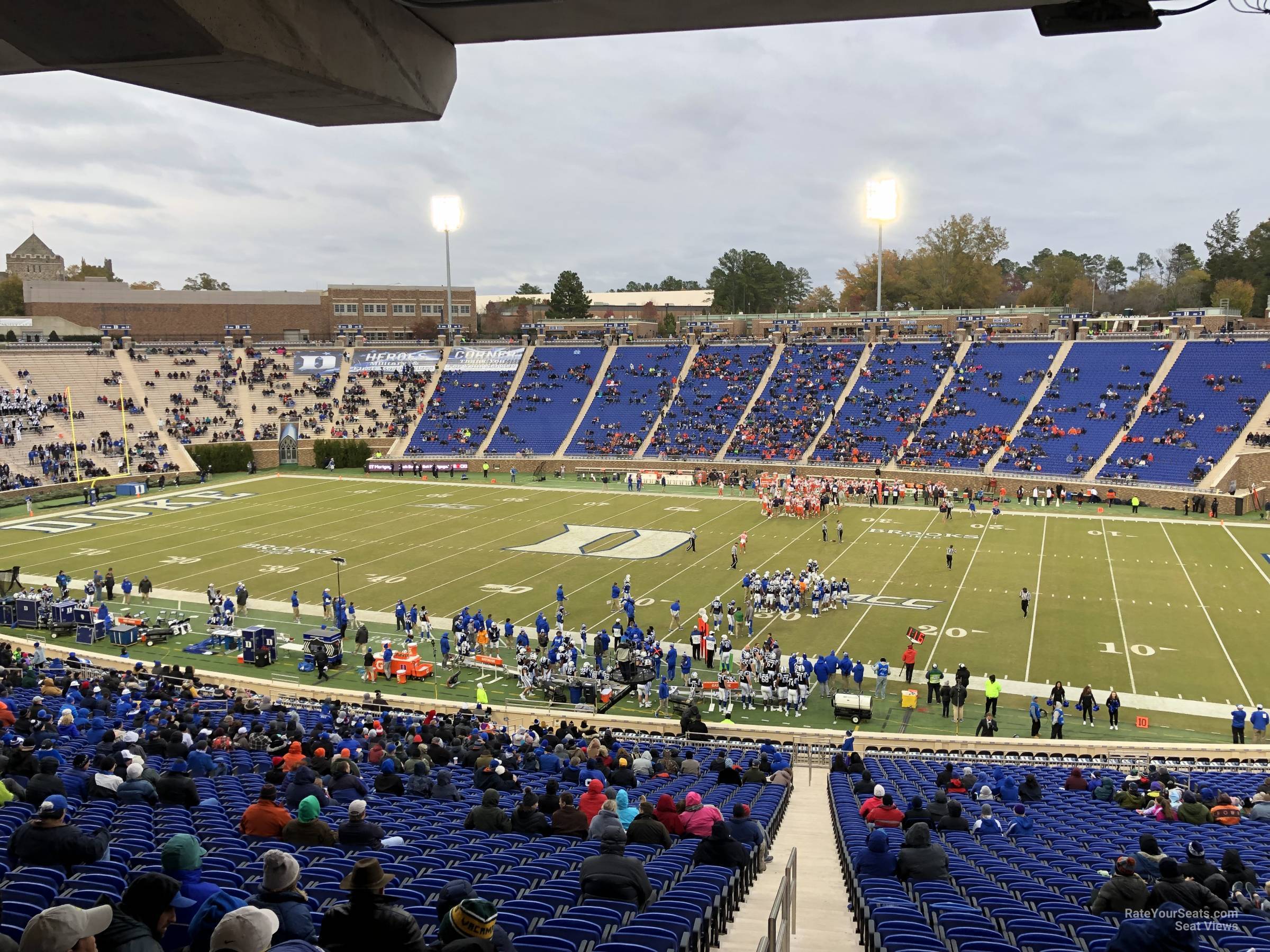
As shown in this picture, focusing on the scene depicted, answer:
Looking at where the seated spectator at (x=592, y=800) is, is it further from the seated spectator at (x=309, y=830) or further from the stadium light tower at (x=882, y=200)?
the stadium light tower at (x=882, y=200)

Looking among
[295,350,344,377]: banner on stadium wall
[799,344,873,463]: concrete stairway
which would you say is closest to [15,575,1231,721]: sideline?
[799,344,873,463]: concrete stairway

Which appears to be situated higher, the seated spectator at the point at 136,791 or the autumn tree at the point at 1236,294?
the autumn tree at the point at 1236,294

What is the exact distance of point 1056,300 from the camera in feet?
386

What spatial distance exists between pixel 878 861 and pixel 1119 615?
22577 millimetres

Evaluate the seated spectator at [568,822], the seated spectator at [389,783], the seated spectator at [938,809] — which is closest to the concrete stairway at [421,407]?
the seated spectator at [389,783]

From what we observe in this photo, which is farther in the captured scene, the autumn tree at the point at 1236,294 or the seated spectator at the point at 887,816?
the autumn tree at the point at 1236,294

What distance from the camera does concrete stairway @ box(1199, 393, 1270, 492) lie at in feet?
142

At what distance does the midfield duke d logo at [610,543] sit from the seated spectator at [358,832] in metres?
27.2

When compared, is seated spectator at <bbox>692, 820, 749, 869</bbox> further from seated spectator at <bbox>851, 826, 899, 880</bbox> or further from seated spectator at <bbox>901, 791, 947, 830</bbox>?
seated spectator at <bbox>901, 791, 947, 830</bbox>

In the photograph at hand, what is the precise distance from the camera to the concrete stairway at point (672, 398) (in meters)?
58.6

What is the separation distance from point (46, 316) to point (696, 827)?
90.2 meters

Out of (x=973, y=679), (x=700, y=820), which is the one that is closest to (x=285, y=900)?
(x=700, y=820)

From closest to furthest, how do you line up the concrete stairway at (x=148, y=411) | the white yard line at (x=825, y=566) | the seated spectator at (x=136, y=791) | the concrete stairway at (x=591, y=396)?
the seated spectator at (x=136, y=791) → the white yard line at (x=825, y=566) → the concrete stairway at (x=148, y=411) → the concrete stairway at (x=591, y=396)

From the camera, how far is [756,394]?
2429 inches
